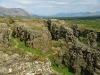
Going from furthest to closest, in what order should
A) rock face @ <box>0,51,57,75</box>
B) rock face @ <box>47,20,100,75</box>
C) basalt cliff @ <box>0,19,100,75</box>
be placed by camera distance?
rock face @ <box>47,20,100,75</box> < basalt cliff @ <box>0,19,100,75</box> < rock face @ <box>0,51,57,75</box>

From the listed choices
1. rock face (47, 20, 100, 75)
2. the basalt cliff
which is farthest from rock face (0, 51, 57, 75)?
rock face (47, 20, 100, 75)

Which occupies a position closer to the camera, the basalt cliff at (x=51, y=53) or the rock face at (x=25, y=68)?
the rock face at (x=25, y=68)

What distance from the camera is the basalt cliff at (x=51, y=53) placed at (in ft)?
56.5

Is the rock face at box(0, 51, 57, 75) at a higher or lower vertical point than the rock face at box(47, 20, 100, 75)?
higher

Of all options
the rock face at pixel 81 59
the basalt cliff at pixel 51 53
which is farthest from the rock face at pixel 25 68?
the rock face at pixel 81 59

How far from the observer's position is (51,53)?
207 feet

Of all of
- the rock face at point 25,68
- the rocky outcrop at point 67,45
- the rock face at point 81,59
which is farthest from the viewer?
the rocky outcrop at point 67,45

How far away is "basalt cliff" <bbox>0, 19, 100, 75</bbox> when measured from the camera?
17219 millimetres

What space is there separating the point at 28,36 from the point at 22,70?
5111 centimetres

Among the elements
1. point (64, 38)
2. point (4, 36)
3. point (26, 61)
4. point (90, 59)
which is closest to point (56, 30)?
point (64, 38)

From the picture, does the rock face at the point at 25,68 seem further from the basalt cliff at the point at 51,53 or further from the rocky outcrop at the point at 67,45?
the rocky outcrop at the point at 67,45

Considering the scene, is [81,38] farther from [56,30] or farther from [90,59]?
[90,59]

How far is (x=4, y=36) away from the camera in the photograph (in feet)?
195

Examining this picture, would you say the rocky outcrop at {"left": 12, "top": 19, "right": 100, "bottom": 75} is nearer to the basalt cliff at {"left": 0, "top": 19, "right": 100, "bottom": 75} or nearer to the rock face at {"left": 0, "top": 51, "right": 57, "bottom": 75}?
the basalt cliff at {"left": 0, "top": 19, "right": 100, "bottom": 75}
